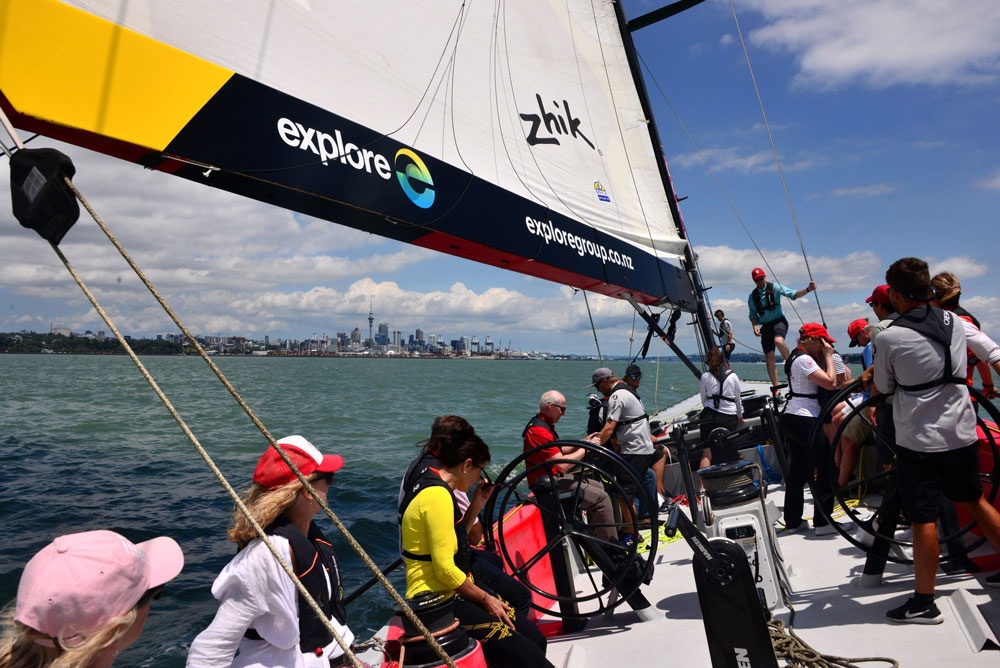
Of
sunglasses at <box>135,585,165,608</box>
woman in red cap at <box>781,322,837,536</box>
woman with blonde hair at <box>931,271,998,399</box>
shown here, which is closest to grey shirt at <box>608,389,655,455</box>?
woman in red cap at <box>781,322,837,536</box>

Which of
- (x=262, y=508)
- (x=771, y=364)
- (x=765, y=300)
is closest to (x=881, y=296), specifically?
(x=262, y=508)

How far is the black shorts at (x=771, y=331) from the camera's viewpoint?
7969 millimetres

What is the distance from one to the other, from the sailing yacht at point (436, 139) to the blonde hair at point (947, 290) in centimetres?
130

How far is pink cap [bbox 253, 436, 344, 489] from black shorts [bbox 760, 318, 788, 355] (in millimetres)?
6858

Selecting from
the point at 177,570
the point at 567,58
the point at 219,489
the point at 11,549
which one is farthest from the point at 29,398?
the point at 177,570

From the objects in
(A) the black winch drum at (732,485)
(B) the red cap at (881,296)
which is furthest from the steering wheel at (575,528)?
(B) the red cap at (881,296)

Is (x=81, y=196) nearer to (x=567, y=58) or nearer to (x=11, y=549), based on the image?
(x=567, y=58)

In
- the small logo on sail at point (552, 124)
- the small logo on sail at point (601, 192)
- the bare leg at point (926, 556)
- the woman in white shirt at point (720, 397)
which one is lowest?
the bare leg at point (926, 556)

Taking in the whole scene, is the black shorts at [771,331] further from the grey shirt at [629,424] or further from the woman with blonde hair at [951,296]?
the woman with blonde hair at [951,296]

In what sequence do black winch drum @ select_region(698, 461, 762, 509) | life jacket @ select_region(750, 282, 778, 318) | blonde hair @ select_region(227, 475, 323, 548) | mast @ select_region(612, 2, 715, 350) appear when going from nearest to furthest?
blonde hair @ select_region(227, 475, 323, 548) → black winch drum @ select_region(698, 461, 762, 509) → mast @ select_region(612, 2, 715, 350) → life jacket @ select_region(750, 282, 778, 318)

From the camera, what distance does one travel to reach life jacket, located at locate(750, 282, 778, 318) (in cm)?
778

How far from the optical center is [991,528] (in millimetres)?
2746

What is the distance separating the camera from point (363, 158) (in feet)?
9.15

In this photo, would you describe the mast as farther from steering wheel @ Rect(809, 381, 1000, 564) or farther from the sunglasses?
the sunglasses
